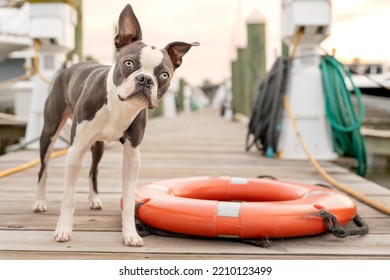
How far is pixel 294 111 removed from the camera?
4602 mm

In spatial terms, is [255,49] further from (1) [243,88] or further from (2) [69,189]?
(2) [69,189]

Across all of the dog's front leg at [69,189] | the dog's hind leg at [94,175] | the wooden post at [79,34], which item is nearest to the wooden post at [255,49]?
the wooden post at [79,34]

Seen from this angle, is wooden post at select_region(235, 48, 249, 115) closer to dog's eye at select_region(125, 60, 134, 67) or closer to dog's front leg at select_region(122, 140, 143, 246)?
dog's front leg at select_region(122, 140, 143, 246)

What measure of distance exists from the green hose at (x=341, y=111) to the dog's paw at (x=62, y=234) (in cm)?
280

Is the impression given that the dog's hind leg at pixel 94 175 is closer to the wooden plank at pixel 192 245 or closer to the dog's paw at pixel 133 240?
the wooden plank at pixel 192 245

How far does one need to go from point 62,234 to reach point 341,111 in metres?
3.00

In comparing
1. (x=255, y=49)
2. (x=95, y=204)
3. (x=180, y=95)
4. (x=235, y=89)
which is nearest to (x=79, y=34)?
(x=255, y=49)

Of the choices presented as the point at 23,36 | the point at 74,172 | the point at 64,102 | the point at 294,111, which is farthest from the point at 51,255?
the point at 23,36

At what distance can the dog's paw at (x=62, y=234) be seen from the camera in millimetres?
2065

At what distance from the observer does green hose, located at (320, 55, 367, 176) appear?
4359 mm

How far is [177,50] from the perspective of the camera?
6.28 ft

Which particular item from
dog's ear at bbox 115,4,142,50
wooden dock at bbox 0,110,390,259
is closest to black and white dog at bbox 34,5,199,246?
dog's ear at bbox 115,4,142,50
